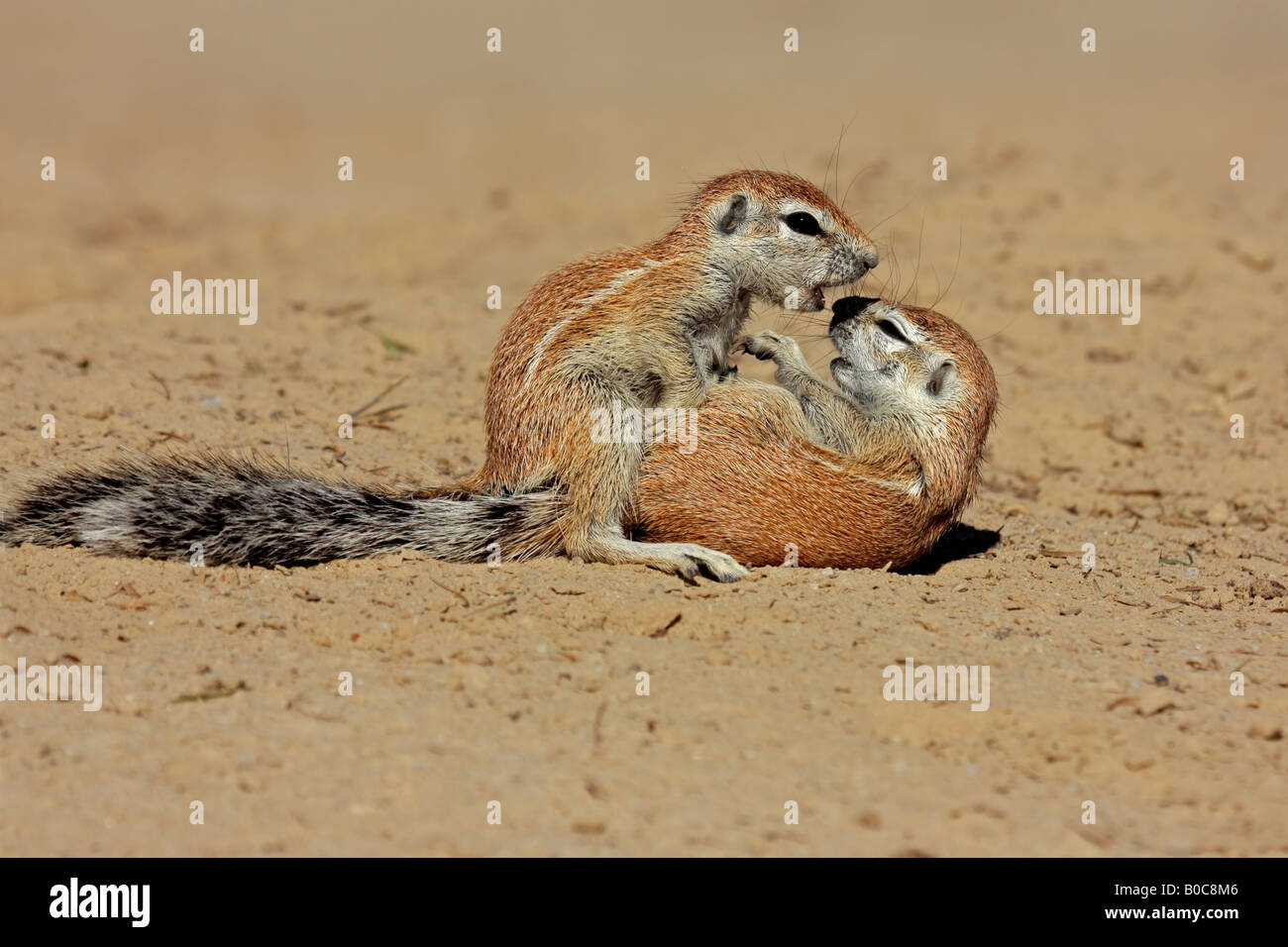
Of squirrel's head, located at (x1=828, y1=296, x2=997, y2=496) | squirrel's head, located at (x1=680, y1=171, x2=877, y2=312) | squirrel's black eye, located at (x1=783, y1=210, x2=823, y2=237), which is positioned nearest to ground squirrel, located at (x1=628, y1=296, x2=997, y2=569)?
squirrel's head, located at (x1=828, y1=296, x2=997, y2=496)

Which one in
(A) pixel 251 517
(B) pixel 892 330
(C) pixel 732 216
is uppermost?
(C) pixel 732 216

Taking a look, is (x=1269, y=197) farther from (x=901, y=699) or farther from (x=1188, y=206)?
(x=901, y=699)

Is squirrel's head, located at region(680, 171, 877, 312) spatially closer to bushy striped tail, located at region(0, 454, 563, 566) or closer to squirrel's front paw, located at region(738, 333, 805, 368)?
squirrel's front paw, located at region(738, 333, 805, 368)

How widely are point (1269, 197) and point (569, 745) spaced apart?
12563 mm

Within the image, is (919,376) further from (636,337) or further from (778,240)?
(636,337)

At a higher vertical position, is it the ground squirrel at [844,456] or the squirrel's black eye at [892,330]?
the squirrel's black eye at [892,330]

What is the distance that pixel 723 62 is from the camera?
22.9 meters

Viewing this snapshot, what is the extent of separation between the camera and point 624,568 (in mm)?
5934

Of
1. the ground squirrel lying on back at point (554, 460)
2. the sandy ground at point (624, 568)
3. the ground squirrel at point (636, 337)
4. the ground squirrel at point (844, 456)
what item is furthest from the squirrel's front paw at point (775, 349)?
the sandy ground at point (624, 568)

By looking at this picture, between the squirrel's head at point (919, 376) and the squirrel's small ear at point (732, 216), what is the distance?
0.75 metres

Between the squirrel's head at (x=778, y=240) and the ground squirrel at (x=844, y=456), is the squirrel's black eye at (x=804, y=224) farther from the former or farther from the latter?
the ground squirrel at (x=844, y=456)

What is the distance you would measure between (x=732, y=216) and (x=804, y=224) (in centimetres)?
39

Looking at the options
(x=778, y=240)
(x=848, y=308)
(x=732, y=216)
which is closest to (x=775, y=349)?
(x=848, y=308)

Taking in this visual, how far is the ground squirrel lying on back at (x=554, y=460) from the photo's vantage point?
18.9ft
